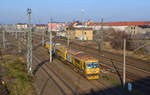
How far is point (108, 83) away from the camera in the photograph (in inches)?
858

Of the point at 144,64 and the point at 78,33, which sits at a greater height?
the point at 78,33

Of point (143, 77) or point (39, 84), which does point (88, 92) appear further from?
point (143, 77)

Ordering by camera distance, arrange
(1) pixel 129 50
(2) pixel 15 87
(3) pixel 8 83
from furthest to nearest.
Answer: (1) pixel 129 50, (3) pixel 8 83, (2) pixel 15 87

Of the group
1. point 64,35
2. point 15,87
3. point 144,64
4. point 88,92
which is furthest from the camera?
point 64,35

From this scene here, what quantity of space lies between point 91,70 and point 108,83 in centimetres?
261

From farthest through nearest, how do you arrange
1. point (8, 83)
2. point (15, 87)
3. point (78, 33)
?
point (78, 33) < point (8, 83) < point (15, 87)

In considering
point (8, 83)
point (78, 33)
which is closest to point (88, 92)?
point (8, 83)

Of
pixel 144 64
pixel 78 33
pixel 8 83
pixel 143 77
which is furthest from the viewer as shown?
pixel 78 33

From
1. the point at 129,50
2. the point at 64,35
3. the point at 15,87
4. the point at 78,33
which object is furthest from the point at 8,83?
the point at 64,35

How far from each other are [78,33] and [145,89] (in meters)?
59.1

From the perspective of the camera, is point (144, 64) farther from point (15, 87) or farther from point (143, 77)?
point (15, 87)

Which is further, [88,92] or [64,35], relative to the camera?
[64,35]

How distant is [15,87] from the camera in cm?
2042

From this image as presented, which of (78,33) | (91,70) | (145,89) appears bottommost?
(145,89)
